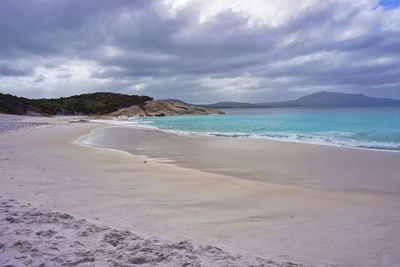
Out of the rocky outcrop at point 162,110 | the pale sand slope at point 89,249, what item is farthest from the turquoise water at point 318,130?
the rocky outcrop at point 162,110

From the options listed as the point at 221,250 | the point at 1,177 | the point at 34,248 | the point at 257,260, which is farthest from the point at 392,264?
the point at 1,177

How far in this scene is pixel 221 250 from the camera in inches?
177

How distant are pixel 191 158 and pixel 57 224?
9371 millimetres

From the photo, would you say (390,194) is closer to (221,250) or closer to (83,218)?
(221,250)

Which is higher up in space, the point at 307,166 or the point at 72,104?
the point at 72,104

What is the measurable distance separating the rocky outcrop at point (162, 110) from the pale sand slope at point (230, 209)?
101502 millimetres

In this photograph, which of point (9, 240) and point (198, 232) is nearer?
point (9, 240)

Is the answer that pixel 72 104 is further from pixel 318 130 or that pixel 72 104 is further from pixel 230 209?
pixel 230 209

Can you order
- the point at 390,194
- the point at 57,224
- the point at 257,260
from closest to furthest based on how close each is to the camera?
the point at 257,260 → the point at 57,224 → the point at 390,194

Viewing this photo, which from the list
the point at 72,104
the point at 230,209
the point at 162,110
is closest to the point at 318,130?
the point at 230,209

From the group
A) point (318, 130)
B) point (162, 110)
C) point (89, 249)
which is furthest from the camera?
point (162, 110)

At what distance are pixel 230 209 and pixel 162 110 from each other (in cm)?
11204

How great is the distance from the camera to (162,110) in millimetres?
117688

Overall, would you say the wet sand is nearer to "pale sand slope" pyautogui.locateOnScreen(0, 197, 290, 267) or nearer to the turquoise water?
the turquoise water
